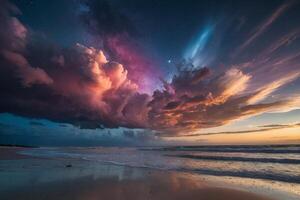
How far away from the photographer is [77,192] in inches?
348

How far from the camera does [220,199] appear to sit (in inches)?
340

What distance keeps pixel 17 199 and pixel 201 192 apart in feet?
23.7

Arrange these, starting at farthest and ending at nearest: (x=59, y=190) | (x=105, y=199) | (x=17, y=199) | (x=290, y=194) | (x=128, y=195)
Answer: (x=290, y=194) → (x=59, y=190) → (x=128, y=195) → (x=105, y=199) → (x=17, y=199)

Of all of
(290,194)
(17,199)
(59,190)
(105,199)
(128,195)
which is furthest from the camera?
(290,194)

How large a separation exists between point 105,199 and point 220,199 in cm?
446

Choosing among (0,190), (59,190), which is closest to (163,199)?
(59,190)

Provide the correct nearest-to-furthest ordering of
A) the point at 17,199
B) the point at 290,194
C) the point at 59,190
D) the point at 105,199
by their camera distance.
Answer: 1. the point at 17,199
2. the point at 105,199
3. the point at 59,190
4. the point at 290,194

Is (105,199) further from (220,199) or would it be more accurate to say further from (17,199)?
(220,199)

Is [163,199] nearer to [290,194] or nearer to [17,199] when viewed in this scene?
[17,199]

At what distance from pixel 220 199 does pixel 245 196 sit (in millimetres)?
1408

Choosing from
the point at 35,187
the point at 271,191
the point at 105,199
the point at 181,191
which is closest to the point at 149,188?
the point at 181,191

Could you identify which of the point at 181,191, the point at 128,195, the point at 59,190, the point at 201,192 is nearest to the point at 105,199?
the point at 128,195

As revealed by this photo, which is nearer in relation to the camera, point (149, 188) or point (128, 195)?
point (128, 195)

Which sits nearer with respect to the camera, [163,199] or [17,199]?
[17,199]
